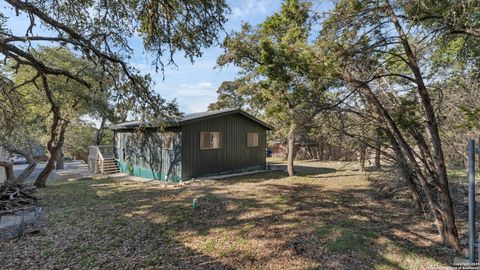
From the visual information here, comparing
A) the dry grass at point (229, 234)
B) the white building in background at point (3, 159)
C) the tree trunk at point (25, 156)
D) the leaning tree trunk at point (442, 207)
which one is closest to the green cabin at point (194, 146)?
the dry grass at point (229, 234)

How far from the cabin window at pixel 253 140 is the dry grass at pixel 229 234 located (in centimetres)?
567

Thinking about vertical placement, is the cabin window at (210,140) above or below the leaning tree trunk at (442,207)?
above

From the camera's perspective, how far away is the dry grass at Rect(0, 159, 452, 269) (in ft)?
11.7

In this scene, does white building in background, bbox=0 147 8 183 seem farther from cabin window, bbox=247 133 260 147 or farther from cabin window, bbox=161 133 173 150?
cabin window, bbox=247 133 260 147

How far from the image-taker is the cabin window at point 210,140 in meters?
11.0

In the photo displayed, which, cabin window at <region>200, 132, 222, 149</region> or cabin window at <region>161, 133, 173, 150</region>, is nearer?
cabin window at <region>161, 133, 173, 150</region>

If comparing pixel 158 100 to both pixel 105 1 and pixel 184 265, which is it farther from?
pixel 184 265

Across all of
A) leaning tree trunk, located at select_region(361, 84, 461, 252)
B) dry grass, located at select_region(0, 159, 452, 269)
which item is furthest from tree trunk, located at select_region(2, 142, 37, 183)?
leaning tree trunk, located at select_region(361, 84, 461, 252)

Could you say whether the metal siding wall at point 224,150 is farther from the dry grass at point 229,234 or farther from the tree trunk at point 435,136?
the tree trunk at point 435,136

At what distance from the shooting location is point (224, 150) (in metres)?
11.8

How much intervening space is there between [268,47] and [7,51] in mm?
4532

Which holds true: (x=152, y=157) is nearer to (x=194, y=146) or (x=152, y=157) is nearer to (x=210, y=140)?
(x=194, y=146)

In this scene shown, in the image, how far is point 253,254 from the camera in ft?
12.4

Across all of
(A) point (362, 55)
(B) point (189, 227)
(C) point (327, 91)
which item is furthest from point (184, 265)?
(A) point (362, 55)
